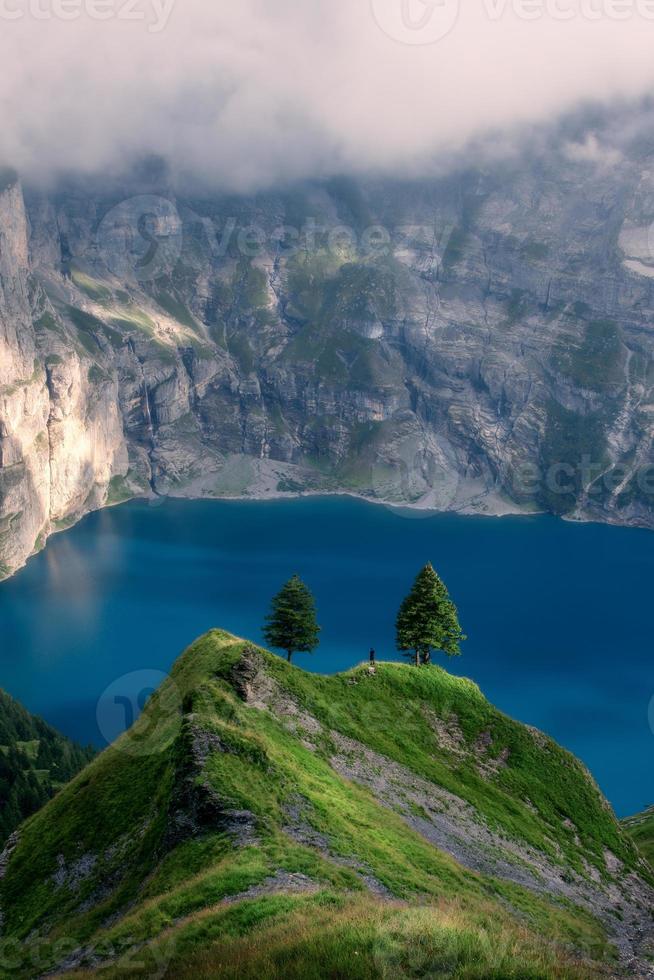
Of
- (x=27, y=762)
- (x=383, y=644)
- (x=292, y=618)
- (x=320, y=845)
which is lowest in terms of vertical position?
(x=320, y=845)

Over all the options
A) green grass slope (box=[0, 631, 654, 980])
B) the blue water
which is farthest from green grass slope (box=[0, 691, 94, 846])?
green grass slope (box=[0, 631, 654, 980])

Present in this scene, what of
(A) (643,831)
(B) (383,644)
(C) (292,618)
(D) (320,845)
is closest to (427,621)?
(C) (292,618)

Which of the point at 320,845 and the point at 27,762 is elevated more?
the point at 27,762

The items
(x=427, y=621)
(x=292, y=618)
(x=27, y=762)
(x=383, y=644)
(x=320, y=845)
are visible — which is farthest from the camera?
(x=383, y=644)

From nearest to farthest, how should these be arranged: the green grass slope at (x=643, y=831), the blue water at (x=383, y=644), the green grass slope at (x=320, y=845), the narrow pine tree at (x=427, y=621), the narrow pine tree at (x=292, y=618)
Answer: the green grass slope at (x=320, y=845), the narrow pine tree at (x=427, y=621), the narrow pine tree at (x=292, y=618), the green grass slope at (x=643, y=831), the blue water at (x=383, y=644)

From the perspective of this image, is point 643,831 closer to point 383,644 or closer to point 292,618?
point 292,618

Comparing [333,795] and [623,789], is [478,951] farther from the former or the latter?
[623,789]

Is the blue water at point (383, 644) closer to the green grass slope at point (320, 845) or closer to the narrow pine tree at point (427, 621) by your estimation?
the narrow pine tree at point (427, 621)

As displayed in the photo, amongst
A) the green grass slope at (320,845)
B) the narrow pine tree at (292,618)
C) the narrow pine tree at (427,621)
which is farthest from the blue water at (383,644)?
the narrow pine tree at (292,618)
